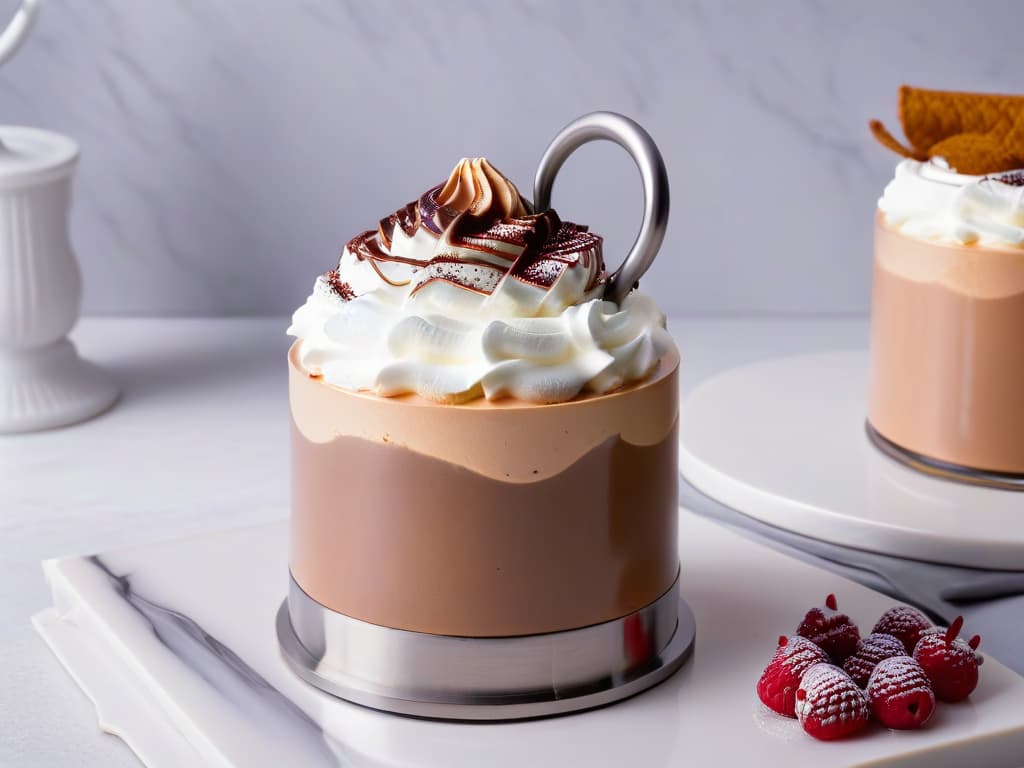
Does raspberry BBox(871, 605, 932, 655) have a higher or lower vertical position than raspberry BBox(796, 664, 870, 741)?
lower

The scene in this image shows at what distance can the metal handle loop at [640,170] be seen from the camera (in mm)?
864

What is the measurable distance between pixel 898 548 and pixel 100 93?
113 cm

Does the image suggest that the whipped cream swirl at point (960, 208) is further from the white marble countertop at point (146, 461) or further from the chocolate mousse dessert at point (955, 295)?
the white marble countertop at point (146, 461)

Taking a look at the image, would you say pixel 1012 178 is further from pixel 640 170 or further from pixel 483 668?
pixel 483 668

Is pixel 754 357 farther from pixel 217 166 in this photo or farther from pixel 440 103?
pixel 217 166

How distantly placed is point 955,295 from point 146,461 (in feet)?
2.51

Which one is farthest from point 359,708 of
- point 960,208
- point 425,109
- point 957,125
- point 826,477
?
point 425,109

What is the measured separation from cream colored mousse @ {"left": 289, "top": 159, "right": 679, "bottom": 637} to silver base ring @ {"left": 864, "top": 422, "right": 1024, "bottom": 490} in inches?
17.3

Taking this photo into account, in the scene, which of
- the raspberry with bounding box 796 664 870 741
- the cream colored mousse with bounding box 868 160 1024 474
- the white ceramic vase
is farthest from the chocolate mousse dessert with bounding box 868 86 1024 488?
the white ceramic vase

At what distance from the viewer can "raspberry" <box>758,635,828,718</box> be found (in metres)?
0.84

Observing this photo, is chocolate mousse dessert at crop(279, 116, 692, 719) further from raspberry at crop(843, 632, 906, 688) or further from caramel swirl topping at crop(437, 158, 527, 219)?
raspberry at crop(843, 632, 906, 688)

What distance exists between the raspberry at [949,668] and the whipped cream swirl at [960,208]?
0.44m

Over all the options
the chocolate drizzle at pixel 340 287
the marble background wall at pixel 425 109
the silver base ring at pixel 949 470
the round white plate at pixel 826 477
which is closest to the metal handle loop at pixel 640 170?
the chocolate drizzle at pixel 340 287

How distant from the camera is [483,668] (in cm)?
85
